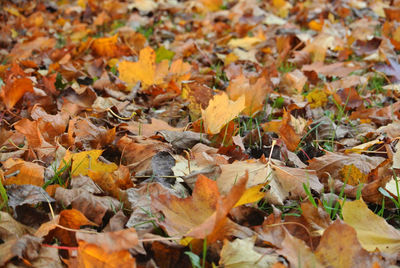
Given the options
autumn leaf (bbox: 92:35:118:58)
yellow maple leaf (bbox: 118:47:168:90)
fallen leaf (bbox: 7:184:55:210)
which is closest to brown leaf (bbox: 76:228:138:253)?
fallen leaf (bbox: 7:184:55:210)

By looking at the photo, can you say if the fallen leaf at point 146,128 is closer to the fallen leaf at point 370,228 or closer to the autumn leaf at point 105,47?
the fallen leaf at point 370,228

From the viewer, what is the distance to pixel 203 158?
51.1 inches

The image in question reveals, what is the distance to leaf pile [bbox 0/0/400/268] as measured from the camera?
2.98 feet

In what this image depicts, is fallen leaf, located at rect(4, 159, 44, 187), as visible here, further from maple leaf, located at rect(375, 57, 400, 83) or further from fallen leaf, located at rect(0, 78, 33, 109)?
maple leaf, located at rect(375, 57, 400, 83)

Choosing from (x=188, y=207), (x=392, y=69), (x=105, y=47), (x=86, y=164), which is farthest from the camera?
(x=105, y=47)

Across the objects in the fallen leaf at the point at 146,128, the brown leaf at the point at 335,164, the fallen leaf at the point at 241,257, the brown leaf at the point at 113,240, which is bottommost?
the brown leaf at the point at 335,164

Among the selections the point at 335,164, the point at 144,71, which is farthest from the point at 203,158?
the point at 144,71

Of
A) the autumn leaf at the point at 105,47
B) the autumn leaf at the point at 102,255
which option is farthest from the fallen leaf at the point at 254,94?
the autumn leaf at the point at 105,47

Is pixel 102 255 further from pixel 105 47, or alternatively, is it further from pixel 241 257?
pixel 105 47

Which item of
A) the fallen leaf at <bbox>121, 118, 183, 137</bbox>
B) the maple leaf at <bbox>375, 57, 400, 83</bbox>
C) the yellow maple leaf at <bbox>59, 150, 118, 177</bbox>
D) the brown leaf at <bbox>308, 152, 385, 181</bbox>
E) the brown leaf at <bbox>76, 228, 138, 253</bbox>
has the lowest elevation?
the maple leaf at <bbox>375, 57, 400, 83</bbox>

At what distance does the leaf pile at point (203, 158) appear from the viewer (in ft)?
2.98

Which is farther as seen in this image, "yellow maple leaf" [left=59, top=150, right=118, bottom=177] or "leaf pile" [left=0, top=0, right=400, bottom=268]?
"yellow maple leaf" [left=59, top=150, right=118, bottom=177]

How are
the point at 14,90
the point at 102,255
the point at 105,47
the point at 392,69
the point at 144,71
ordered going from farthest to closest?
the point at 105,47 < the point at 392,69 < the point at 144,71 < the point at 14,90 < the point at 102,255

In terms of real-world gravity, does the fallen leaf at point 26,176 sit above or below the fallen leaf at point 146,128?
above
